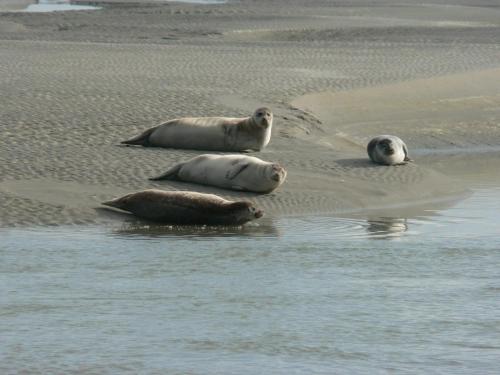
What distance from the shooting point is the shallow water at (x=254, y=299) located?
17.3 ft

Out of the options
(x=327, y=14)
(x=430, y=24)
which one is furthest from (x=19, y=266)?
(x=327, y=14)

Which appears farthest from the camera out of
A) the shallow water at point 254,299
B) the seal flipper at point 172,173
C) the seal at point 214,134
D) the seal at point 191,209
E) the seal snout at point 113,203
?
the seal at point 214,134

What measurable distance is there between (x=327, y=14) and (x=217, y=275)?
2443 centimetres

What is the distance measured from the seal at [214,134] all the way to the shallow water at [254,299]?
7.63 feet

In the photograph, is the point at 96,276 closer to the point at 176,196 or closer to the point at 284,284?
the point at 284,284

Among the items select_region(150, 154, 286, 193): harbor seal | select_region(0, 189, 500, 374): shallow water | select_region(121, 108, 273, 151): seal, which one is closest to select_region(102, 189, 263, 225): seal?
select_region(0, 189, 500, 374): shallow water

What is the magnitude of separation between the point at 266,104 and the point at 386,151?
10.4 ft

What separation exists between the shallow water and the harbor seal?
0.71 m

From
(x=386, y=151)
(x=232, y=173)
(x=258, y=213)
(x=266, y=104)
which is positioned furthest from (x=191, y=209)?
(x=266, y=104)

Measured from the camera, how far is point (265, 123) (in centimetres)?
1092

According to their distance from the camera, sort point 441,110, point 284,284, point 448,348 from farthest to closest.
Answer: point 441,110 → point 284,284 → point 448,348

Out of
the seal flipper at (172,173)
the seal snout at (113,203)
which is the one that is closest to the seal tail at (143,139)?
the seal flipper at (172,173)

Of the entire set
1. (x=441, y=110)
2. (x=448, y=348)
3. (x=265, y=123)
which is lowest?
(x=448, y=348)

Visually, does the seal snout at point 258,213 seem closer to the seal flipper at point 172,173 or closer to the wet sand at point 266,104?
the wet sand at point 266,104
